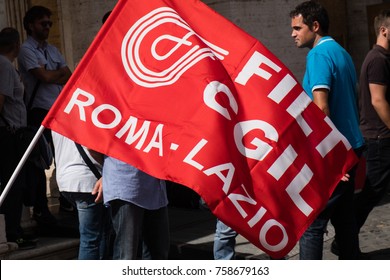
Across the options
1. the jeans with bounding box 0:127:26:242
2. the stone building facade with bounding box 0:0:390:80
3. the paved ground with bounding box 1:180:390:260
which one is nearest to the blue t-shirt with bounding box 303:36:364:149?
the paved ground with bounding box 1:180:390:260

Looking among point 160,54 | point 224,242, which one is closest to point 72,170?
point 224,242

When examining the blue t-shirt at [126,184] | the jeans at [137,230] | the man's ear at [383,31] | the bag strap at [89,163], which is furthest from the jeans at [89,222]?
the man's ear at [383,31]

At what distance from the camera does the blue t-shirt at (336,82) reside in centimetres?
546

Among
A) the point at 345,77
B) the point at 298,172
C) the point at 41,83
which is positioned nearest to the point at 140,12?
the point at 298,172

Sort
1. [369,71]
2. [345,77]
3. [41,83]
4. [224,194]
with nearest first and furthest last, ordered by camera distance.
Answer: [224,194] → [345,77] → [369,71] → [41,83]

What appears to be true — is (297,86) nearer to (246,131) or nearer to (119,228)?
(246,131)

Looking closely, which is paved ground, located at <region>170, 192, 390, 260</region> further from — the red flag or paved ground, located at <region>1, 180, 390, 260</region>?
the red flag

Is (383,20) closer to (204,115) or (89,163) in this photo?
(89,163)

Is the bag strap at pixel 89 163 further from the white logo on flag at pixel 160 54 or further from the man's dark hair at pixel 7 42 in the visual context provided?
the man's dark hair at pixel 7 42

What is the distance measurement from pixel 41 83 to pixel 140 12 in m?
3.32

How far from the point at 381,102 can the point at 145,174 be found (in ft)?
6.89

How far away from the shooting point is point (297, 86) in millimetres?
4438

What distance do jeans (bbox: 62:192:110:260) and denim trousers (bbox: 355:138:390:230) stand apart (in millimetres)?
2025

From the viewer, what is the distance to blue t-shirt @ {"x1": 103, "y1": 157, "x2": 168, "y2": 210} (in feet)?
15.6
